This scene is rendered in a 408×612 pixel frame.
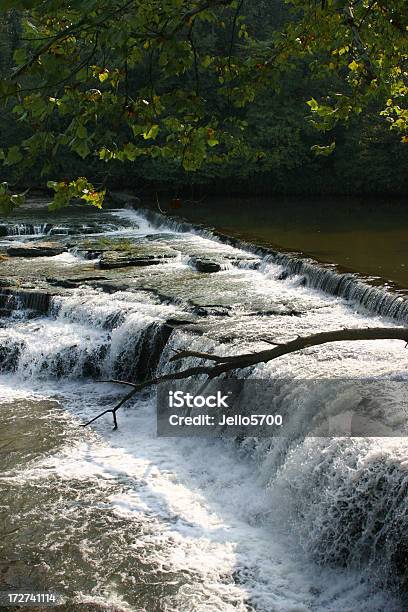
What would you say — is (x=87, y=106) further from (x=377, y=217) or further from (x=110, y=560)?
(x=377, y=217)

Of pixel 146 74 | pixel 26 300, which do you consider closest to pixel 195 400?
pixel 26 300

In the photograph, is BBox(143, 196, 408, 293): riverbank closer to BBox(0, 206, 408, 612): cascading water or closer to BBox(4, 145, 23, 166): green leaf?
BBox(0, 206, 408, 612): cascading water

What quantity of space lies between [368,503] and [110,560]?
2.45 m

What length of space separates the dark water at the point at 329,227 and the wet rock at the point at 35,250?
179 inches

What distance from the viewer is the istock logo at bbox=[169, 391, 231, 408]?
9969 mm

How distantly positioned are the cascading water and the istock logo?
433mm

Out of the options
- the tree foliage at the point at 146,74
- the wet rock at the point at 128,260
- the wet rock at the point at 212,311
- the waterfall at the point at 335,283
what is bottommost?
the wet rock at the point at 212,311

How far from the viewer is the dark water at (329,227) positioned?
644 inches

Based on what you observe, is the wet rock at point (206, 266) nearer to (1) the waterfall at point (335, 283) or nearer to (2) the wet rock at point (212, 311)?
(1) the waterfall at point (335, 283)

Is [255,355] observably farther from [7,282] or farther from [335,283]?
[7,282]

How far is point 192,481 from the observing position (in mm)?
8586

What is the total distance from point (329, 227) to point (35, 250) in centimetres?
873

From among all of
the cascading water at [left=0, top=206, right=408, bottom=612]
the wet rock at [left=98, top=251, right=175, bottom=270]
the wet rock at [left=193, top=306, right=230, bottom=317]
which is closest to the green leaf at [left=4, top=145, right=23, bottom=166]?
the cascading water at [left=0, top=206, right=408, bottom=612]

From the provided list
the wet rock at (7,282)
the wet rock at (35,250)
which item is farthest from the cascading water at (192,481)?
the wet rock at (35,250)
